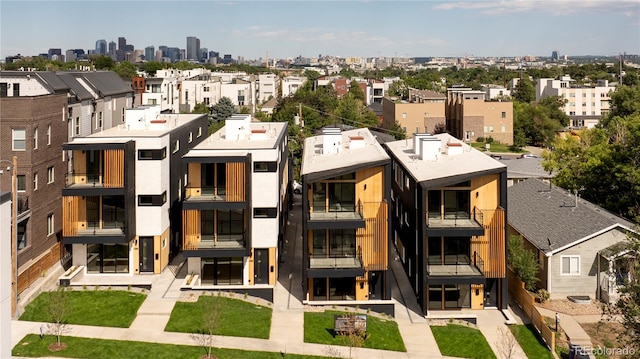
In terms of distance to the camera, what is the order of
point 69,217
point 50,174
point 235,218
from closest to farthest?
point 69,217 < point 235,218 < point 50,174

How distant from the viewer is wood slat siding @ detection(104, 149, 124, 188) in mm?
30781

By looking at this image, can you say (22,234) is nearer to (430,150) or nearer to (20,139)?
(20,139)

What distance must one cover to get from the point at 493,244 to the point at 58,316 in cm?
1977

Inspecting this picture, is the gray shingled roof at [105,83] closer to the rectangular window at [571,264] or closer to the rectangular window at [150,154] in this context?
the rectangular window at [150,154]

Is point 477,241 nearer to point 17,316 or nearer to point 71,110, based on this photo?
point 17,316

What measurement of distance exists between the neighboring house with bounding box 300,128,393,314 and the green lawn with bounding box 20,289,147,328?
839cm

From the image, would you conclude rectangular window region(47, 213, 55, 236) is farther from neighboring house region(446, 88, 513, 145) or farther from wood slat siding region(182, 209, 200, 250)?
neighboring house region(446, 88, 513, 145)

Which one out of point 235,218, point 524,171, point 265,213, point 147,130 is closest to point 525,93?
point 524,171

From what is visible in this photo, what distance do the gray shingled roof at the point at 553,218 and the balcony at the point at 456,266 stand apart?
4.64 m

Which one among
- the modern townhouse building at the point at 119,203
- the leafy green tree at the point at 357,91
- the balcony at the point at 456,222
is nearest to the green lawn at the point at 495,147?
the leafy green tree at the point at 357,91

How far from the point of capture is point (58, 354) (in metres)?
23.0

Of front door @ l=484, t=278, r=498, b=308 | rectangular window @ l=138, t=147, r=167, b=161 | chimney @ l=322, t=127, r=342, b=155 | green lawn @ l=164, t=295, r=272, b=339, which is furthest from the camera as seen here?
chimney @ l=322, t=127, r=342, b=155

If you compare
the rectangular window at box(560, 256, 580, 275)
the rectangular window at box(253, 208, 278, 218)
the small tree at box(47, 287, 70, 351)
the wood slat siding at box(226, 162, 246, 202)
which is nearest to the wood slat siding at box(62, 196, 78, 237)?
the small tree at box(47, 287, 70, 351)

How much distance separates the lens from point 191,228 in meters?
29.9
